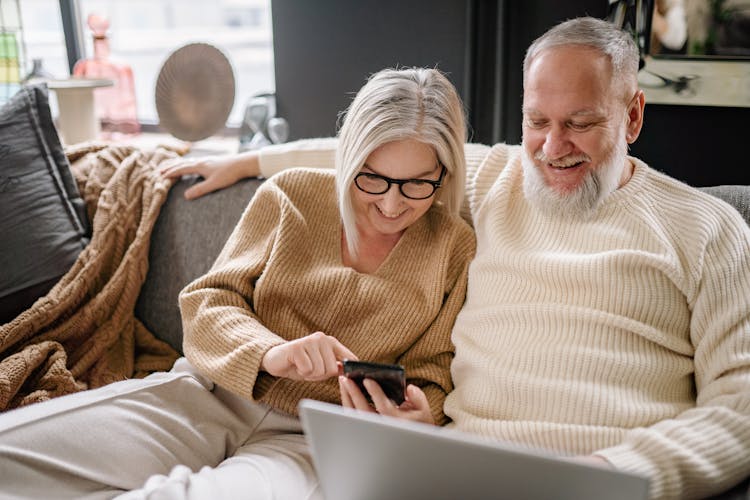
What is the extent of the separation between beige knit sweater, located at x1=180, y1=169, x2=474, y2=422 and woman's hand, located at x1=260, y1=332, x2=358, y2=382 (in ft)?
0.36

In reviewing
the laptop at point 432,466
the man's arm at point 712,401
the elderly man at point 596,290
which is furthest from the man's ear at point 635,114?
the laptop at point 432,466

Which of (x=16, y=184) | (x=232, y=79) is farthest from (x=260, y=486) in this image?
(x=232, y=79)

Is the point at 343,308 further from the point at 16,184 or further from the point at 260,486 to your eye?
the point at 16,184

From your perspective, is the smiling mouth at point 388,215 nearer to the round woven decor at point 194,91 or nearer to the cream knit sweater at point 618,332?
the cream knit sweater at point 618,332

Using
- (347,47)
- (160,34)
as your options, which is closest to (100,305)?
(347,47)

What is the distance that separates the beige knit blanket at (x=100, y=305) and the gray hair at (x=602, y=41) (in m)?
1.14

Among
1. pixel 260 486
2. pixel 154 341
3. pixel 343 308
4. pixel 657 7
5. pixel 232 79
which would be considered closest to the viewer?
pixel 260 486

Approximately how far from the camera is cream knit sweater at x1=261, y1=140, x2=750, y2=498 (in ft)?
4.05

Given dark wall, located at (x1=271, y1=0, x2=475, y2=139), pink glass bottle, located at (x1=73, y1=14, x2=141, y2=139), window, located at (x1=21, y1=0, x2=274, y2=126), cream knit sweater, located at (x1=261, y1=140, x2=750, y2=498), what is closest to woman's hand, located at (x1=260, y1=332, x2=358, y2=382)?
cream knit sweater, located at (x1=261, y1=140, x2=750, y2=498)

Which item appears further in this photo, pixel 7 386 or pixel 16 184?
pixel 16 184

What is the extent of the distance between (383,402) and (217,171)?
0.98 meters

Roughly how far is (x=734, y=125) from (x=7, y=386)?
6.91 ft

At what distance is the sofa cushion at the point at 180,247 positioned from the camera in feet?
6.34

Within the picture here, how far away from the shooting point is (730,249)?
1332 millimetres
